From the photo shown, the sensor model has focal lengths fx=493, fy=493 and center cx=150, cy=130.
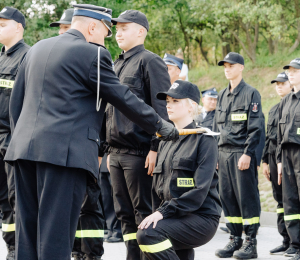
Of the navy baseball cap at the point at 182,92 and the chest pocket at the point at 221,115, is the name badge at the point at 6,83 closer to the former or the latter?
the navy baseball cap at the point at 182,92

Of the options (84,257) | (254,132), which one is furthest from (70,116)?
(254,132)

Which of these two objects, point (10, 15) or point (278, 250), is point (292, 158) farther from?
point (10, 15)

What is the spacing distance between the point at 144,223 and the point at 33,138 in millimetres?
1252

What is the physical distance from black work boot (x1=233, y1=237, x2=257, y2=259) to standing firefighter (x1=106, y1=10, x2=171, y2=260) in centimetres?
181

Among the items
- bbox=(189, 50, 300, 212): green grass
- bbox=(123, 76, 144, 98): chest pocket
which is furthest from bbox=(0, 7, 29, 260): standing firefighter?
bbox=(189, 50, 300, 212): green grass

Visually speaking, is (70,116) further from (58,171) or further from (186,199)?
(186,199)

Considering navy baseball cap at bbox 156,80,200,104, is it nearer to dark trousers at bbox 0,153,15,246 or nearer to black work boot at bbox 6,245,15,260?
dark trousers at bbox 0,153,15,246

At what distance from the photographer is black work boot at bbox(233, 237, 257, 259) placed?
20.0 ft

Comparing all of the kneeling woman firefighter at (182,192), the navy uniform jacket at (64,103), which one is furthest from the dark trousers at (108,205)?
the navy uniform jacket at (64,103)

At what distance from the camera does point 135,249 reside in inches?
189

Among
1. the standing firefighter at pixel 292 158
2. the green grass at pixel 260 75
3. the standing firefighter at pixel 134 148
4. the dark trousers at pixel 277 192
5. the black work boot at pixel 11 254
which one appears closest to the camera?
the standing firefighter at pixel 134 148

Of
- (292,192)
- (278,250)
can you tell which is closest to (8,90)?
(292,192)

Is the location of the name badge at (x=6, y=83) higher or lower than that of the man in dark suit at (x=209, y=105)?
higher

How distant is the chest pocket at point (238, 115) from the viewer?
6.48m
